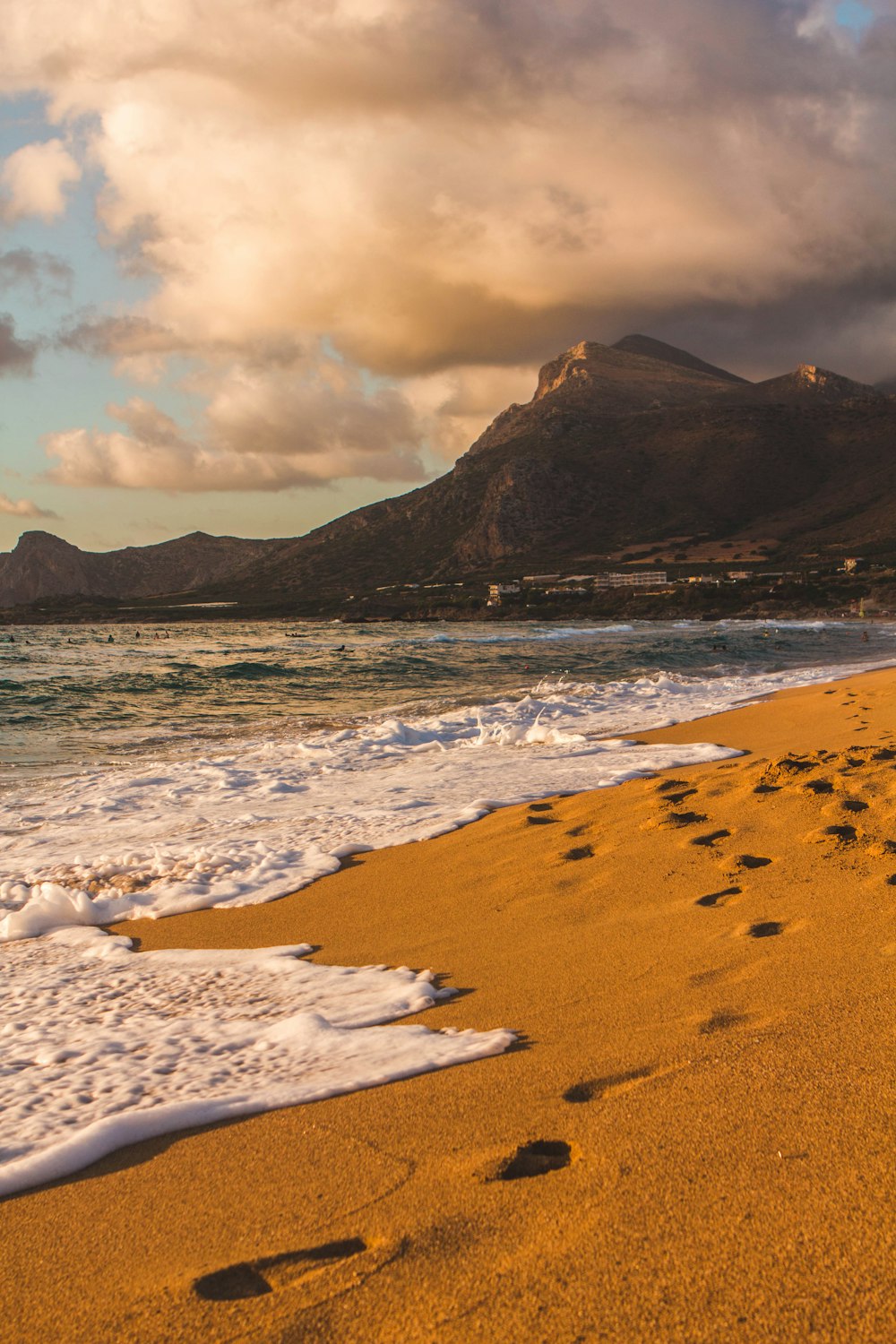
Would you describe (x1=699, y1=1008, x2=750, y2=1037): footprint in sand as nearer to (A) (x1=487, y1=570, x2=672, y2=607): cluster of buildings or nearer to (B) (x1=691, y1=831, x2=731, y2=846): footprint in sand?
Result: (B) (x1=691, y1=831, x2=731, y2=846): footprint in sand

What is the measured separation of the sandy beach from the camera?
2.24 m

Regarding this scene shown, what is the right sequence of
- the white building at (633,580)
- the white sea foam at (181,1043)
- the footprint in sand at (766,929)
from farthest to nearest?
the white building at (633,580)
the footprint in sand at (766,929)
the white sea foam at (181,1043)

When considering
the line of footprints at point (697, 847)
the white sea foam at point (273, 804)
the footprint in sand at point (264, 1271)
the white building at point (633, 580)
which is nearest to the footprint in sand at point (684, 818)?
the line of footprints at point (697, 847)

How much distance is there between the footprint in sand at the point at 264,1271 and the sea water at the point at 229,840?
1052 millimetres

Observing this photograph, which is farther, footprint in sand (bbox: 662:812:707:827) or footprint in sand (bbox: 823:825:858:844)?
footprint in sand (bbox: 662:812:707:827)

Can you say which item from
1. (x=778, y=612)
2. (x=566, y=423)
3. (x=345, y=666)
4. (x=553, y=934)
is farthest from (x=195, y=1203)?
(x=566, y=423)

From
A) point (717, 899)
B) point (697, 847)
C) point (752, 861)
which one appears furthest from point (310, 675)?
point (717, 899)

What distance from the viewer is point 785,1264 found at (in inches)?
89.0

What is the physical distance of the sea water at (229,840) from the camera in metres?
3.85

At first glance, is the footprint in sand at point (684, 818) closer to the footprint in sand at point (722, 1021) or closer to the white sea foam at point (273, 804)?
the white sea foam at point (273, 804)

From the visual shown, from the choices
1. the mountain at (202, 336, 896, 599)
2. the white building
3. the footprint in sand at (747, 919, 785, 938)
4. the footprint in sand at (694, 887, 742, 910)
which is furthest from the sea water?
the mountain at (202, 336, 896, 599)

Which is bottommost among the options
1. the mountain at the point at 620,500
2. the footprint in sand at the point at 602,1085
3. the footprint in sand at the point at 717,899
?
the footprint in sand at the point at 717,899

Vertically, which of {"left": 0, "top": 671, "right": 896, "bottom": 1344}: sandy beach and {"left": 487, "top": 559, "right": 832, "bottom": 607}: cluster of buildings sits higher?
{"left": 487, "top": 559, "right": 832, "bottom": 607}: cluster of buildings

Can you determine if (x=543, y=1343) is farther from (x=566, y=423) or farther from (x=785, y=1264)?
(x=566, y=423)
